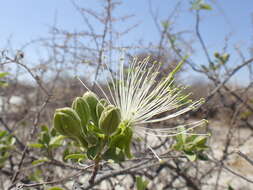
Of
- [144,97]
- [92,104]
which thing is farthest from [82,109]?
[144,97]

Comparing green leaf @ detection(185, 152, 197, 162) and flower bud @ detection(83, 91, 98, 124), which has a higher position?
flower bud @ detection(83, 91, 98, 124)

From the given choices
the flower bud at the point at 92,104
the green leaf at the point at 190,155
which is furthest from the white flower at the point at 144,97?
the green leaf at the point at 190,155

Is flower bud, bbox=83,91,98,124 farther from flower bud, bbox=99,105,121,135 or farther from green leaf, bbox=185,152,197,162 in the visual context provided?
green leaf, bbox=185,152,197,162

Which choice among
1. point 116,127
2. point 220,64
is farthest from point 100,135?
point 220,64

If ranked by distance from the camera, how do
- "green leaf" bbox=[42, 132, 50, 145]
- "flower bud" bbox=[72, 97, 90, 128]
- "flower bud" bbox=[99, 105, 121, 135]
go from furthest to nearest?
1. "green leaf" bbox=[42, 132, 50, 145]
2. "flower bud" bbox=[72, 97, 90, 128]
3. "flower bud" bbox=[99, 105, 121, 135]

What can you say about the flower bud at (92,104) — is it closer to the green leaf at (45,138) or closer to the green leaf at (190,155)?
the green leaf at (190,155)

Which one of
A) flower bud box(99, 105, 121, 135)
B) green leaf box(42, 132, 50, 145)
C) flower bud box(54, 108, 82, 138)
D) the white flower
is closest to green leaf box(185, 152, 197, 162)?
the white flower

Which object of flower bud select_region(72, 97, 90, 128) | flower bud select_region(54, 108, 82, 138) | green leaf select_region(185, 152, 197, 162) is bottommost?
green leaf select_region(185, 152, 197, 162)
